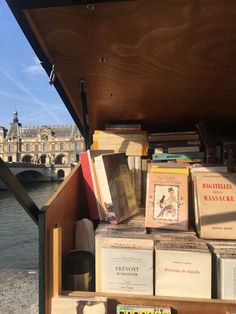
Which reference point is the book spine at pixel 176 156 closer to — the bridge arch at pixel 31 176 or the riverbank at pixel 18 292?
the riverbank at pixel 18 292

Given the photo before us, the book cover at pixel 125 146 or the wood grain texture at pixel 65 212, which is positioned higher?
the book cover at pixel 125 146

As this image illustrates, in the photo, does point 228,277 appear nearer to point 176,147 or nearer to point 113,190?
point 113,190

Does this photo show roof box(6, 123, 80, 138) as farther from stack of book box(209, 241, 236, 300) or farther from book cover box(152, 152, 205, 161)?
stack of book box(209, 241, 236, 300)

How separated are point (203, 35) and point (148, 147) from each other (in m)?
1.52

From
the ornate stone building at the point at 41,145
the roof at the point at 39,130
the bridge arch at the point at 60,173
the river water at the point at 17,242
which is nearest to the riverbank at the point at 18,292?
the river water at the point at 17,242

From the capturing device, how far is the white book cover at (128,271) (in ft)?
4.78

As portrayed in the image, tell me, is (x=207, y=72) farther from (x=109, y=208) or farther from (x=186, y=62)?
(x=109, y=208)

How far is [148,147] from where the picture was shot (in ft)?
9.22

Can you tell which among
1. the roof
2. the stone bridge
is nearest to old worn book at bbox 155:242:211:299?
the stone bridge

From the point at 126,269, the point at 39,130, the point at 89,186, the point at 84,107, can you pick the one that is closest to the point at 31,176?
the point at 39,130

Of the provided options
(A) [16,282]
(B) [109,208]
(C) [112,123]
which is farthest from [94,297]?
(A) [16,282]

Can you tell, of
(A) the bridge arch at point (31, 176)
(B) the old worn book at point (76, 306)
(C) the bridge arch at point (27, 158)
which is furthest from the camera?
(C) the bridge arch at point (27, 158)

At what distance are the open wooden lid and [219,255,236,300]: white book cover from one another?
2.79ft

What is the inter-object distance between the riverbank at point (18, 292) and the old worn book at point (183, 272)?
1666 millimetres
